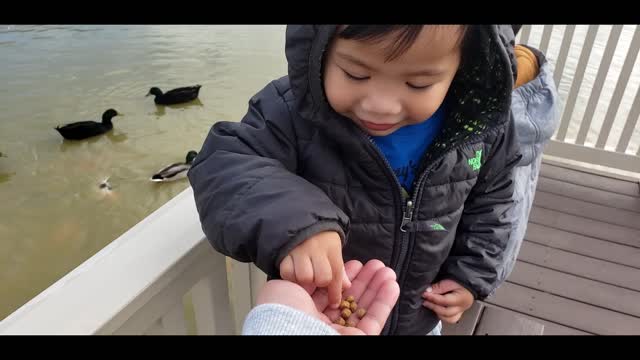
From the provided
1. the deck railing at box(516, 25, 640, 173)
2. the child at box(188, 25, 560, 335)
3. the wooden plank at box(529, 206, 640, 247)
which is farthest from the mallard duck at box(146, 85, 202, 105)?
the child at box(188, 25, 560, 335)

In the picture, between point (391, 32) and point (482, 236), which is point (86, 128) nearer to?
point (482, 236)

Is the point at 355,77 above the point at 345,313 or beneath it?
above

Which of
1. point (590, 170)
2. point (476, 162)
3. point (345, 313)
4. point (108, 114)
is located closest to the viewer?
point (345, 313)

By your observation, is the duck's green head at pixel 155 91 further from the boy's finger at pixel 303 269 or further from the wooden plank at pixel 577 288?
the boy's finger at pixel 303 269

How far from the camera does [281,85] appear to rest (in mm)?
949

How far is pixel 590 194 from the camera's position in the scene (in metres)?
2.58

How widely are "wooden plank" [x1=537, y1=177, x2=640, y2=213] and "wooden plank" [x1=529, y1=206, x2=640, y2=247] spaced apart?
22cm

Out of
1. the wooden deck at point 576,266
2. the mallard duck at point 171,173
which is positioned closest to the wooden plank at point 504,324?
the wooden deck at point 576,266

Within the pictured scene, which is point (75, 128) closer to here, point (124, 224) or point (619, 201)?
point (124, 224)

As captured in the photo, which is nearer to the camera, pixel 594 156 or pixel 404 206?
pixel 404 206

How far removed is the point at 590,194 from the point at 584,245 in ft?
1.74

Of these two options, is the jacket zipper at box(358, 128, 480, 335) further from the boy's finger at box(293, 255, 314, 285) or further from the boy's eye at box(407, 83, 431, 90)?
the boy's finger at box(293, 255, 314, 285)

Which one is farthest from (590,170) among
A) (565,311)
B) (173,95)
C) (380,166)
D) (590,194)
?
(173,95)
